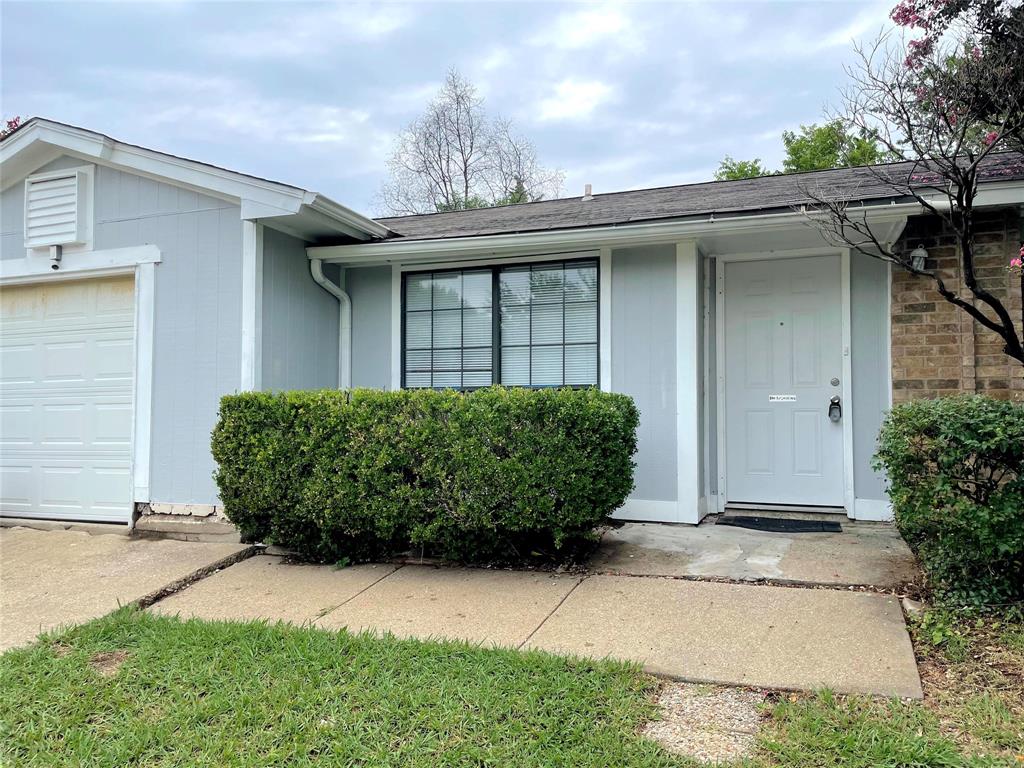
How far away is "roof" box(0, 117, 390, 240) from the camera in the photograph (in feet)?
18.8

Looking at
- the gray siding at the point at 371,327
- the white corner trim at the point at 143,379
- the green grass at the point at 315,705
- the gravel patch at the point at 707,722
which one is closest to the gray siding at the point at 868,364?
the gravel patch at the point at 707,722

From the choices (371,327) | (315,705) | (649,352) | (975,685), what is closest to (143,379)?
(371,327)

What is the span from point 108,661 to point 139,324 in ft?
12.5

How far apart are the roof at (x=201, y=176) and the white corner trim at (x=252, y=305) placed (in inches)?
7.6

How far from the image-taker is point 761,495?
20.4 feet

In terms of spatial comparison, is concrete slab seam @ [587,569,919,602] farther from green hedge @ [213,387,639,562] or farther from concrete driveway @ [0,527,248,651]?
concrete driveway @ [0,527,248,651]

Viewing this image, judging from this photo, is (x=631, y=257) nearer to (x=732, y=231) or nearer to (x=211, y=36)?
(x=732, y=231)

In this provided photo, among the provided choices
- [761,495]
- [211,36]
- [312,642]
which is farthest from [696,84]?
[312,642]

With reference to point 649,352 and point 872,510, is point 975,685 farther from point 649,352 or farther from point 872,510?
point 649,352

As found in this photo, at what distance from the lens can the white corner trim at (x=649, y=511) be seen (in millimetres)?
5836

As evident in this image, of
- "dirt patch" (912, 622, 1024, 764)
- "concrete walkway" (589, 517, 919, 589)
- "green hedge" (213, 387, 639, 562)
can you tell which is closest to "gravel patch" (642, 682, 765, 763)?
"dirt patch" (912, 622, 1024, 764)

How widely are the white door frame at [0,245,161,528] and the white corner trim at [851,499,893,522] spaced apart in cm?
643

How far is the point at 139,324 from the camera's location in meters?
6.25

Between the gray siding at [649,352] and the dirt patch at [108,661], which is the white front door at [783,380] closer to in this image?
the gray siding at [649,352]
